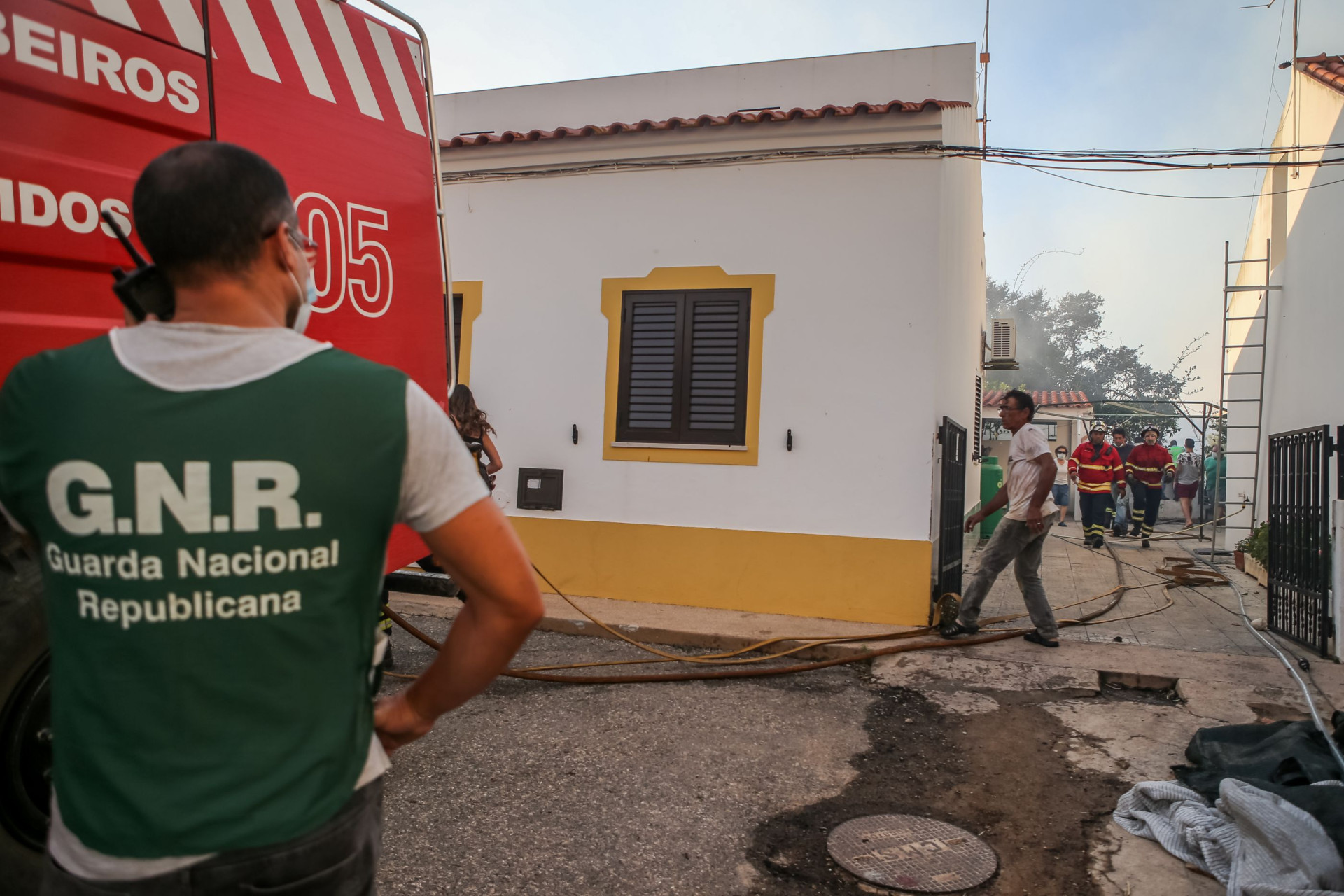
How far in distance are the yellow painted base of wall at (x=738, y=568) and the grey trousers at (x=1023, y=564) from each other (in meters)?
0.48

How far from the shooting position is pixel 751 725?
4.88 m

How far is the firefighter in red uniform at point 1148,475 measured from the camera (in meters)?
15.1

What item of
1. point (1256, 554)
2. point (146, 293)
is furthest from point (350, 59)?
point (1256, 554)

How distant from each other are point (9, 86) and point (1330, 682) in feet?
22.8

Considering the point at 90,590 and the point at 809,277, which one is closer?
the point at 90,590

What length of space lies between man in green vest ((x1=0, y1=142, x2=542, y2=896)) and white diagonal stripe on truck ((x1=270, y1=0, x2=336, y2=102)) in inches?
83.6

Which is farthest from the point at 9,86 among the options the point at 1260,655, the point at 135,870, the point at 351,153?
→ the point at 1260,655

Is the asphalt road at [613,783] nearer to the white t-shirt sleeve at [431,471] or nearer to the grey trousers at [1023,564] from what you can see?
the grey trousers at [1023,564]

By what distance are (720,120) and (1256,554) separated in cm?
723

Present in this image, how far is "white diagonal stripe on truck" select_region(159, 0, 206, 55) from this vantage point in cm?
263

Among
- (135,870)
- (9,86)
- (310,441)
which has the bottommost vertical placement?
(135,870)

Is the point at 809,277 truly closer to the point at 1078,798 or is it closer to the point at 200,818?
the point at 1078,798

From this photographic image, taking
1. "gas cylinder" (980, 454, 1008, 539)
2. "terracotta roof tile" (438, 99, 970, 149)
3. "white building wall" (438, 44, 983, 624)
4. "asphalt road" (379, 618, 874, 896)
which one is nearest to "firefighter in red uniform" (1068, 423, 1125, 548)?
"gas cylinder" (980, 454, 1008, 539)

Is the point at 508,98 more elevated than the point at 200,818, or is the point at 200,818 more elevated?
the point at 508,98
